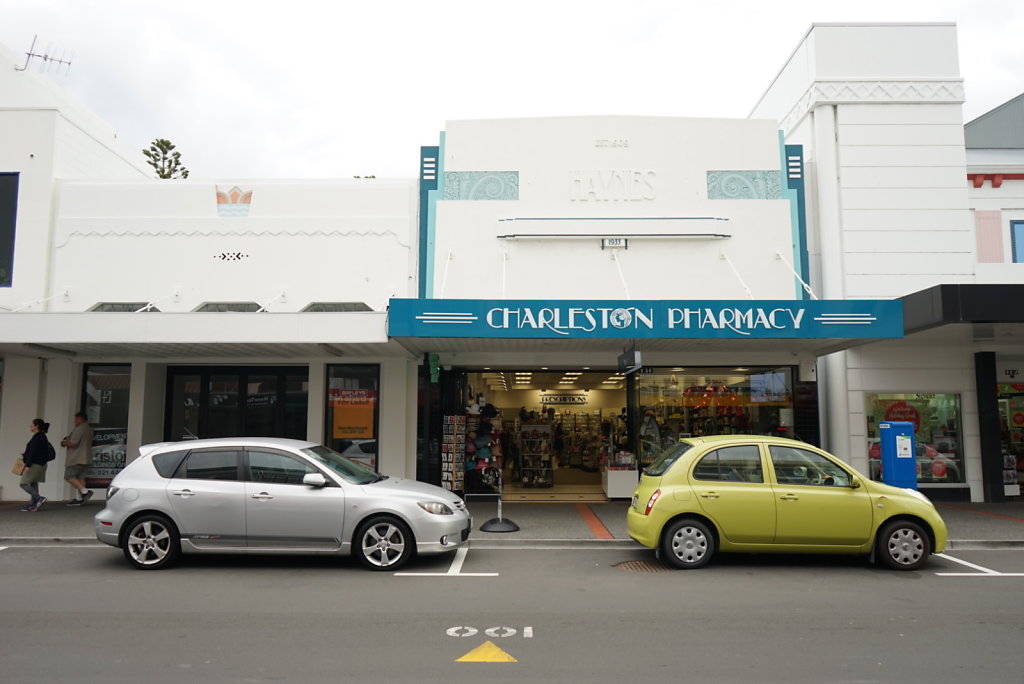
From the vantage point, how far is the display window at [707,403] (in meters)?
13.5

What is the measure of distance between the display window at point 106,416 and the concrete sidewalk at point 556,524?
727 millimetres

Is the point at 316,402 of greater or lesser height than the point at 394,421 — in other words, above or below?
above

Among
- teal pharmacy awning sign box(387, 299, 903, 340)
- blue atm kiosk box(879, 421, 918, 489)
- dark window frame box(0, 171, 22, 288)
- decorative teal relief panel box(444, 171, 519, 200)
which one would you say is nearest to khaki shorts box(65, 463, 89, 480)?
dark window frame box(0, 171, 22, 288)

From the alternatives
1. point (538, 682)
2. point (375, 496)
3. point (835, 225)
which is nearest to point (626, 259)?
point (835, 225)

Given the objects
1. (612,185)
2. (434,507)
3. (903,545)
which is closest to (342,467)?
(434,507)

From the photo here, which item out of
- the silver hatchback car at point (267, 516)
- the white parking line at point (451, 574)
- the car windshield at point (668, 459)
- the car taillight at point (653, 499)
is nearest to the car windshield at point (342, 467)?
the silver hatchback car at point (267, 516)

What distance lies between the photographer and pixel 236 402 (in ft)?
44.7

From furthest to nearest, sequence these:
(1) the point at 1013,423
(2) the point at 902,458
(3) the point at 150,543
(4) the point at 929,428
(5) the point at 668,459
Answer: (1) the point at 1013,423, (4) the point at 929,428, (2) the point at 902,458, (5) the point at 668,459, (3) the point at 150,543

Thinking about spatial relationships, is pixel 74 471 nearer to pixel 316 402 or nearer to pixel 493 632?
pixel 316 402

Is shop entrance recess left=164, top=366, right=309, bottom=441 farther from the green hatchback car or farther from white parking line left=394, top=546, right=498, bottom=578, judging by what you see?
the green hatchback car

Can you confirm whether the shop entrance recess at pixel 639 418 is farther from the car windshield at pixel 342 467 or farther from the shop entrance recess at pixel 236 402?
the car windshield at pixel 342 467

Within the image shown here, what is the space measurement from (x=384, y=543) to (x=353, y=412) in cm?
591

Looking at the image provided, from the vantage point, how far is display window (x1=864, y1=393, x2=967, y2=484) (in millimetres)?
13195

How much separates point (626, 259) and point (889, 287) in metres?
5.21
